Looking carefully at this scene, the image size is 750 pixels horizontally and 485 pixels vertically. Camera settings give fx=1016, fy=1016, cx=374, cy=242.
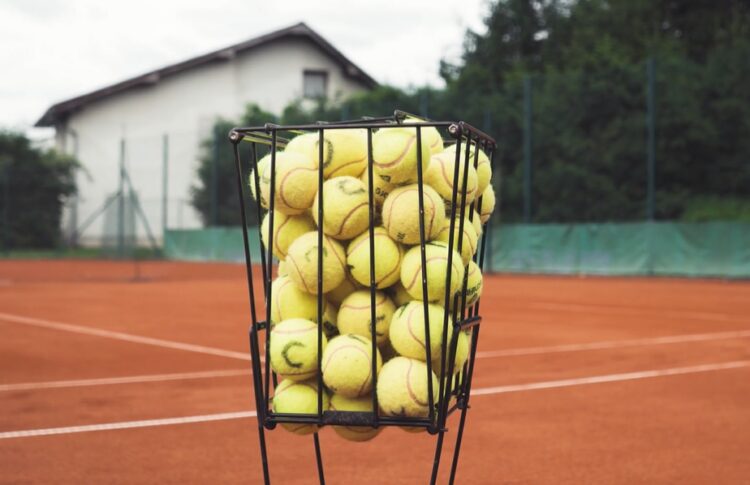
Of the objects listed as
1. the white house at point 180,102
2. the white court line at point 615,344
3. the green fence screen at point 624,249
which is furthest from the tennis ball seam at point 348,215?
the white house at point 180,102

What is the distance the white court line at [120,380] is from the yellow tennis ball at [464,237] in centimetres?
524

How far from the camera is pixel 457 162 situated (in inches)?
86.6

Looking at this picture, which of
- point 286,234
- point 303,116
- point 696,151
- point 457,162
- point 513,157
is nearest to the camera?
point 457,162

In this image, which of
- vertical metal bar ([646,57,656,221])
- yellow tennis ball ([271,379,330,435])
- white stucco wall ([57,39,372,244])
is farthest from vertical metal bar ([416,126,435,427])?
white stucco wall ([57,39,372,244])

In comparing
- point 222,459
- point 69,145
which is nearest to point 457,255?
point 222,459

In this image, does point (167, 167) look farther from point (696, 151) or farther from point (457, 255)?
point (457, 255)

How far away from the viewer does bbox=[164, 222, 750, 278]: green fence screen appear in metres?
22.3

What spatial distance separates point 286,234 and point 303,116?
112 feet

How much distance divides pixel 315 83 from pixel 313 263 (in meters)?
43.6

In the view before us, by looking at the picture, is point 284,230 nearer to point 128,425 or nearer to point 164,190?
point 128,425

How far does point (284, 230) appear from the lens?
2.43 m

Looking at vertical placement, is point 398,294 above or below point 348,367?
above

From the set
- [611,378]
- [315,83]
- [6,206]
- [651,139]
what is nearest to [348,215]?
[611,378]

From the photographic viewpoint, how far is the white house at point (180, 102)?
39.0 meters
